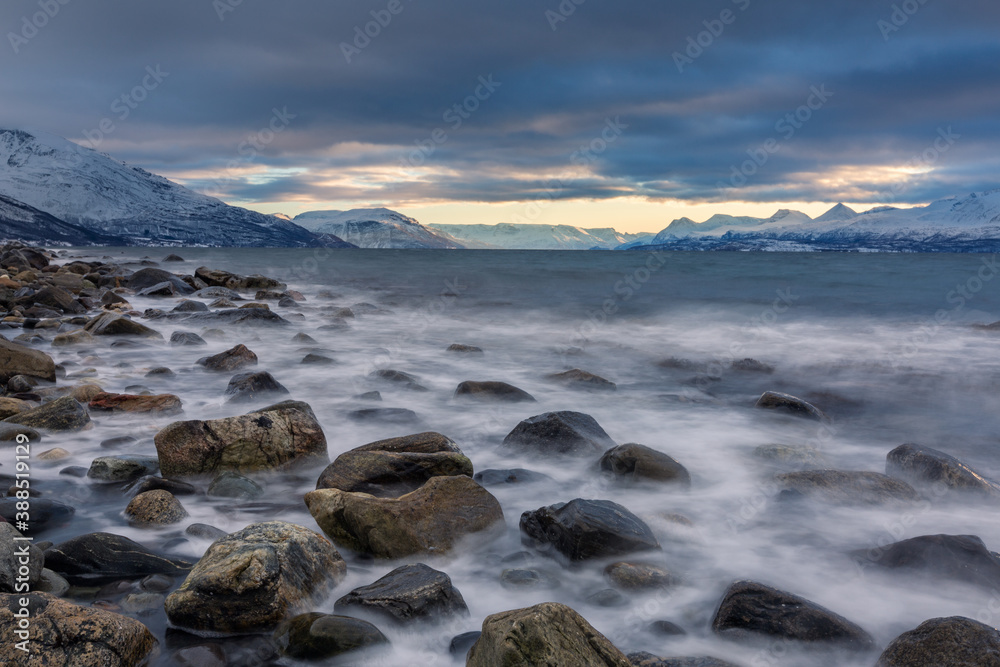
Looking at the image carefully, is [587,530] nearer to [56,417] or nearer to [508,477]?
[508,477]

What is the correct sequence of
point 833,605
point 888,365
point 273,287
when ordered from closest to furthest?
1. point 833,605
2. point 888,365
3. point 273,287

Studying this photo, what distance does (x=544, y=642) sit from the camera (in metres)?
2.82

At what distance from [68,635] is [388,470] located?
2.80m

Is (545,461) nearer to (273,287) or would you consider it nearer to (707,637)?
(707,637)

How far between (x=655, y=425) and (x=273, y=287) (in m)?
26.6

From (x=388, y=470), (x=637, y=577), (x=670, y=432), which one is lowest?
(x=670, y=432)

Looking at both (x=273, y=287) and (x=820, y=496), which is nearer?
(x=820, y=496)

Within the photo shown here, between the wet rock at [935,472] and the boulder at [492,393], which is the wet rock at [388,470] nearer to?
the boulder at [492,393]

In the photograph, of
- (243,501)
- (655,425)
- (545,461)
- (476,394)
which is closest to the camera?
(243,501)

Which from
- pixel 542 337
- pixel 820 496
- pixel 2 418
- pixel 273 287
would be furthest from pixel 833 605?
pixel 273 287

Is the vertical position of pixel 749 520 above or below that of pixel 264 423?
below

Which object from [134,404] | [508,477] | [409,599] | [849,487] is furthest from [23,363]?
[849,487]

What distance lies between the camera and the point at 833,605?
14.2ft

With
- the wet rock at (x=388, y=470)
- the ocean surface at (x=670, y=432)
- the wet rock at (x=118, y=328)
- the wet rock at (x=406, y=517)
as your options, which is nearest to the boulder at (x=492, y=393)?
the ocean surface at (x=670, y=432)
